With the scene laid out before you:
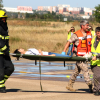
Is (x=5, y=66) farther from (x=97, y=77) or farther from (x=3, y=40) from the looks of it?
(x=97, y=77)

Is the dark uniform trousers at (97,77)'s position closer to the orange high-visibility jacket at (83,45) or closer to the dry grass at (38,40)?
the orange high-visibility jacket at (83,45)

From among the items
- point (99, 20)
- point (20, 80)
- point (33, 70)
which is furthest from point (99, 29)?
point (99, 20)

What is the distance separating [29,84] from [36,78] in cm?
149

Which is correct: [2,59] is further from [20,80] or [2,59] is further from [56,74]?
[56,74]

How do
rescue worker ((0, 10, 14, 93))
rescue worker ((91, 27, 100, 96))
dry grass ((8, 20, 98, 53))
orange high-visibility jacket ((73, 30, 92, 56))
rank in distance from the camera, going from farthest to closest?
1. dry grass ((8, 20, 98, 53))
2. orange high-visibility jacket ((73, 30, 92, 56))
3. rescue worker ((0, 10, 14, 93))
4. rescue worker ((91, 27, 100, 96))

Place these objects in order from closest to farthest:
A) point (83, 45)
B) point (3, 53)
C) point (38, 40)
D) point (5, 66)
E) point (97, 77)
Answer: point (97, 77) < point (3, 53) < point (5, 66) < point (83, 45) < point (38, 40)

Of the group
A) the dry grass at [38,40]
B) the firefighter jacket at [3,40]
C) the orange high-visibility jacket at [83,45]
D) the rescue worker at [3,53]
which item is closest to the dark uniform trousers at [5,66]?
the rescue worker at [3,53]

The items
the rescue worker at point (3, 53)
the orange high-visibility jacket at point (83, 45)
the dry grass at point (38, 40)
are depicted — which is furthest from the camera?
the dry grass at point (38, 40)

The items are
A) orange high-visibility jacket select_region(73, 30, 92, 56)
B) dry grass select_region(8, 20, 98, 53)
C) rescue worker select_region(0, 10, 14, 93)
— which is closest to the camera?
rescue worker select_region(0, 10, 14, 93)

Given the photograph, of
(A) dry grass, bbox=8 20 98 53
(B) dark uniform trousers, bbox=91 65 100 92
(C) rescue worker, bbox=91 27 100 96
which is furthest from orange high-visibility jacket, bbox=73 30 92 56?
(A) dry grass, bbox=8 20 98 53

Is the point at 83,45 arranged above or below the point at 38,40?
above

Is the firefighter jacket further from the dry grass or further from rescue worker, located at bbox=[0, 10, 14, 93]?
the dry grass

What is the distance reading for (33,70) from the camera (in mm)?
13250

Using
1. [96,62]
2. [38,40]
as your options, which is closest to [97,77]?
[96,62]
